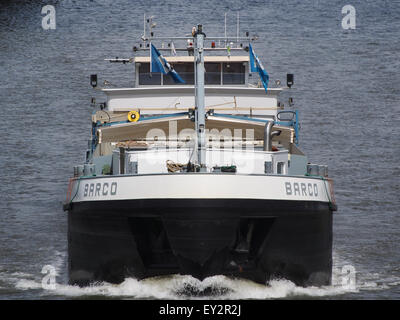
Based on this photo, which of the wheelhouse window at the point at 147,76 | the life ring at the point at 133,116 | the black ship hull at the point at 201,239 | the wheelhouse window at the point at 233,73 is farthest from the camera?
the wheelhouse window at the point at 233,73

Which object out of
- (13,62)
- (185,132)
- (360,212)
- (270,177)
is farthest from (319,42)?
(270,177)

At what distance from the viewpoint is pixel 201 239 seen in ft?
59.9

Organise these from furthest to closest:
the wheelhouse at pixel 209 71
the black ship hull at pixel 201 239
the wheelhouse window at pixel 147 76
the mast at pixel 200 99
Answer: the wheelhouse window at pixel 147 76, the wheelhouse at pixel 209 71, the mast at pixel 200 99, the black ship hull at pixel 201 239

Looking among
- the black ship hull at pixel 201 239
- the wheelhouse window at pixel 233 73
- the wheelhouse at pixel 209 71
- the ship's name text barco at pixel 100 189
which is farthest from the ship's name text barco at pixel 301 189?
the wheelhouse window at pixel 233 73

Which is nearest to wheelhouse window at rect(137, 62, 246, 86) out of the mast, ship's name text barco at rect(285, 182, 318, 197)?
the mast

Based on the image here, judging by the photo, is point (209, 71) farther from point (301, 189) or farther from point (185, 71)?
point (301, 189)

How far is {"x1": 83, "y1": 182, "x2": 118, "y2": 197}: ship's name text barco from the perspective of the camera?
61.9 ft

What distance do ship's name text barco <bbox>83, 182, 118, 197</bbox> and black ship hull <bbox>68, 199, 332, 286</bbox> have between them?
197 mm

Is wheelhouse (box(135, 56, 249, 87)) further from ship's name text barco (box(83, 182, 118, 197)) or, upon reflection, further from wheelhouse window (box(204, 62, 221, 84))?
ship's name text barco (box(83, 182, 118, 197))

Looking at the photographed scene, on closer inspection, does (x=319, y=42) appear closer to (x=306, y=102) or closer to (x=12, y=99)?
(x=306, y=102)

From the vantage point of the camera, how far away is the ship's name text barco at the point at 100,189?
18.9m

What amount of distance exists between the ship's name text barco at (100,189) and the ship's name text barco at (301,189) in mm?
3409

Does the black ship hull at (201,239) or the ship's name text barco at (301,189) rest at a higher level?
the ship's name text barco at (301,189)

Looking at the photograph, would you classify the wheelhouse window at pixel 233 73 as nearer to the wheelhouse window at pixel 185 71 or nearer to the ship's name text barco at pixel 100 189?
the wheelhouse window at pixel 185 71
